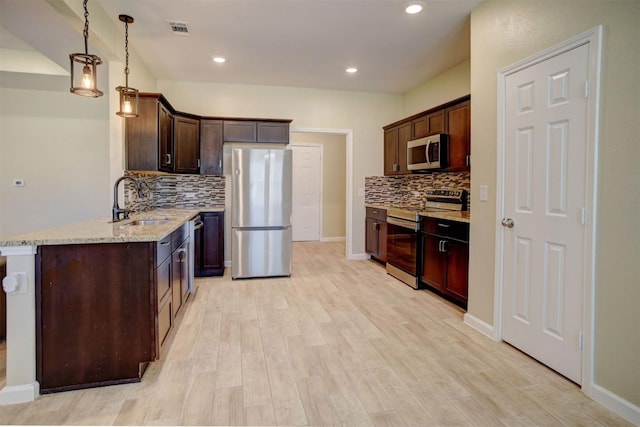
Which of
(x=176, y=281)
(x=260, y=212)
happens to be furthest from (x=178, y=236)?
(x=260, y=212)

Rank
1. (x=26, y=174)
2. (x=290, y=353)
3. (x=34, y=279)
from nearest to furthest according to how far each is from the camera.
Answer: (x=34, y=279) → (x=290, y=353) → (x=26, y=174)

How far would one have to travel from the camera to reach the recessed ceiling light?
276 cm

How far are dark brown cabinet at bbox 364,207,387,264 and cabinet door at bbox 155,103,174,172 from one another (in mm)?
2876

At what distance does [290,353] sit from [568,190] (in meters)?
2.04

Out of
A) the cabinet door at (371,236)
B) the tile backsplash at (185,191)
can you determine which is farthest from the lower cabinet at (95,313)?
the cabinet door at (371,236)

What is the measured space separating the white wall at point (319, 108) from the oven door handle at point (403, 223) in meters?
1.11

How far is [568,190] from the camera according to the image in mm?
2037

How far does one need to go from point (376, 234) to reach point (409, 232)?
1151 millimetres

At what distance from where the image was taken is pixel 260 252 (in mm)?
4336

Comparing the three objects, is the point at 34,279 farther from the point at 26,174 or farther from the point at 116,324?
the point at 26,174

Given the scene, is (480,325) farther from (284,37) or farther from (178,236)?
(284,37)

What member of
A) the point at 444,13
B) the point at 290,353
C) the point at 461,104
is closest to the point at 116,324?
the point at 290,353

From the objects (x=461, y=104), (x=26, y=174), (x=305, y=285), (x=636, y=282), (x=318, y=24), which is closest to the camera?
(x=636, y=282)

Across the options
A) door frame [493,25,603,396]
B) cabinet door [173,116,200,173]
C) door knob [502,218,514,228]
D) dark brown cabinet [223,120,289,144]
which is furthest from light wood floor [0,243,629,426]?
dark brown cabinet [223,120,289,144]
